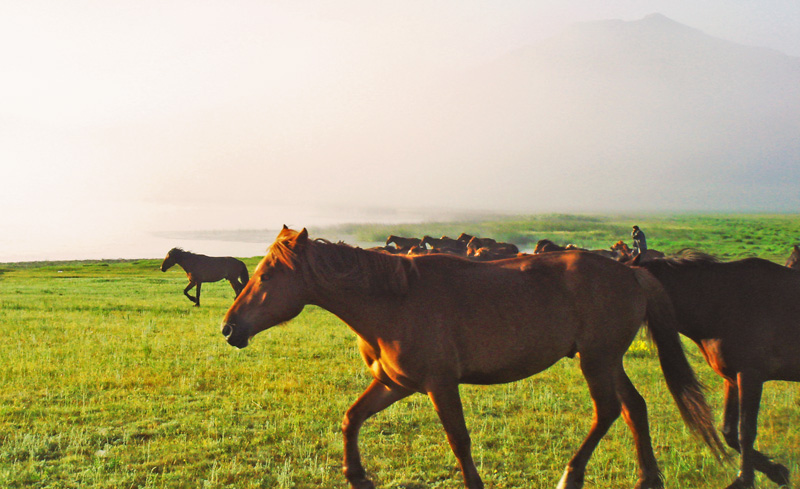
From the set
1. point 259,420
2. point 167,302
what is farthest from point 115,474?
point 167,302

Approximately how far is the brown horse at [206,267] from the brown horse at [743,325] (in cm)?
2058

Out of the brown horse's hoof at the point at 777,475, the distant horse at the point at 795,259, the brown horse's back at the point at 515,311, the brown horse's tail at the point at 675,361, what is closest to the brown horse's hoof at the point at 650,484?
the brown horse's tail at the point at 675,361

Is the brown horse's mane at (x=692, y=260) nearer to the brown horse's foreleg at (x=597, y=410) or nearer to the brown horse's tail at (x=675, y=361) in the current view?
the brown horse's tail at (x=675, y=361)

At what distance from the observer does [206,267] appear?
24359mm

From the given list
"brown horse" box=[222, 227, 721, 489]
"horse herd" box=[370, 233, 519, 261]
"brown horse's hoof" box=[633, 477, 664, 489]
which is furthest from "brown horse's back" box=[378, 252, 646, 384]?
"horse herd" box=[370, 233, 519, 261]

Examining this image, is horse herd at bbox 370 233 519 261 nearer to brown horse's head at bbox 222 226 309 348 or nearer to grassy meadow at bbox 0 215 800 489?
grassy meadow at bbox 0 215 800 489

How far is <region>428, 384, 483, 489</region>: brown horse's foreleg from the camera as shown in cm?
414

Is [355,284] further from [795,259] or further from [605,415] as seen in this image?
[795,259]

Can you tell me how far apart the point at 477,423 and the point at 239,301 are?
3.71 m

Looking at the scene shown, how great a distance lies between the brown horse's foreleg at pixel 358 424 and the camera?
482cm

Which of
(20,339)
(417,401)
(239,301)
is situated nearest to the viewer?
(239,301)

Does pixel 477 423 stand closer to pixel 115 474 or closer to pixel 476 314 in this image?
pixel 476 314

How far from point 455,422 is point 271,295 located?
1657mm

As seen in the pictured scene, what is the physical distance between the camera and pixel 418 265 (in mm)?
4566
